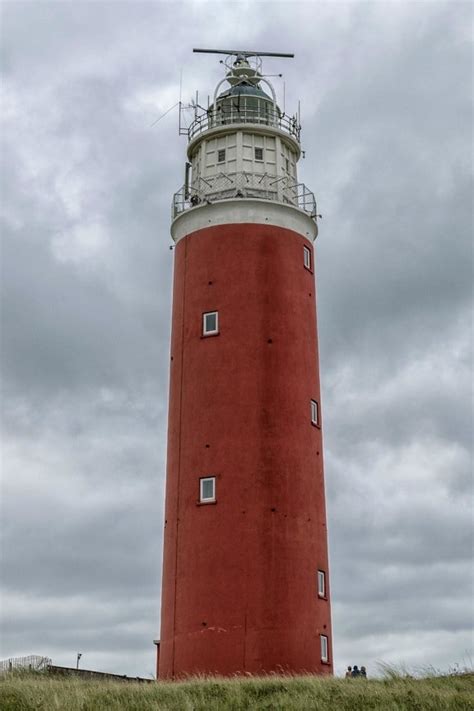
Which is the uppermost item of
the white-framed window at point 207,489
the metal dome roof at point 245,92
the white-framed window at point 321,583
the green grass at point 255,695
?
the metal dome roof at point 245,92

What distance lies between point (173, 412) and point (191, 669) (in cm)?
911

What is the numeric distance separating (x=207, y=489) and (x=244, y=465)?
1.56 meters

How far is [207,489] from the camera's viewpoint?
36.4m

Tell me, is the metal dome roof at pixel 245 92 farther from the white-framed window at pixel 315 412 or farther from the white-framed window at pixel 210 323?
the white-framed window at pixel 315 412

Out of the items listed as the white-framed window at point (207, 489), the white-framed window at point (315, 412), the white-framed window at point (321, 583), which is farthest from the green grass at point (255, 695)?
the white-framed window at point (315, 412)

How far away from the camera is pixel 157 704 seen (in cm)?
2614

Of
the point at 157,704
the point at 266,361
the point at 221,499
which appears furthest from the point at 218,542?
the point at 157,704

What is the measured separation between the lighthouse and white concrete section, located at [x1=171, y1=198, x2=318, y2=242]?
53 millimetres

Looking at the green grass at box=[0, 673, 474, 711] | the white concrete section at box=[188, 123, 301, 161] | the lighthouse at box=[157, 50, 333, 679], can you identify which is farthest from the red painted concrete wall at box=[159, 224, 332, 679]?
the green grass at box=[0, 673, 474, 711]

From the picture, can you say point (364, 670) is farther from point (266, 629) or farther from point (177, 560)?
point (177, 560)

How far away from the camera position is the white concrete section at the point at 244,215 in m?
39.5

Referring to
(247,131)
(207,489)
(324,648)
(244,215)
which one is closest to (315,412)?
(207,489)

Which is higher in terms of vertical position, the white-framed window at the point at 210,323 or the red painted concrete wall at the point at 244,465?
the white-framed window at the point at 210,323

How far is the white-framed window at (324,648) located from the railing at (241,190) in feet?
51.6
